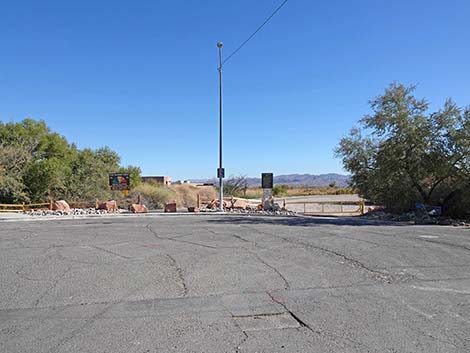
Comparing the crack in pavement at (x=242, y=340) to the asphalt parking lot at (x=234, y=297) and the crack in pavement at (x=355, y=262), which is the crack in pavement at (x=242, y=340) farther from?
the crack in pavement at (x=355, y=262)

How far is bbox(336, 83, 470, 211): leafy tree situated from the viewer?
74.9ft

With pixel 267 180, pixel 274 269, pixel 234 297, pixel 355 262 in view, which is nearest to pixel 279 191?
pixel 267 180

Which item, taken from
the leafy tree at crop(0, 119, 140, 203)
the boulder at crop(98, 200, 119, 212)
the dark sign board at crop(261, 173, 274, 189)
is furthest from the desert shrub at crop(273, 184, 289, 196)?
the boulder at crop(98, 200, 119, 212)

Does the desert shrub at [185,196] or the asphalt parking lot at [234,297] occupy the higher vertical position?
the desert shrub at [185,196]

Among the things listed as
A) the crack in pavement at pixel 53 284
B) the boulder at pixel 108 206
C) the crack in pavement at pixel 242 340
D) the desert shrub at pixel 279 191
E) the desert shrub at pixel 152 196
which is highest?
the desert shrub at pixel 279 191

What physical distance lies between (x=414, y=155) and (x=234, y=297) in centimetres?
2033

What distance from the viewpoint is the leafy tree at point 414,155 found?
899 inches

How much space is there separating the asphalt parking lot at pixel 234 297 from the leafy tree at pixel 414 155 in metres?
12.3

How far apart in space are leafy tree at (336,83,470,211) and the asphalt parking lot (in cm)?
1226

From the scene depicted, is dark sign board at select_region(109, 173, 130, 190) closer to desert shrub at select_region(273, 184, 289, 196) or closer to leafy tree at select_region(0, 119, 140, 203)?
leafy tree at select_region(0, 119, 140, 203)

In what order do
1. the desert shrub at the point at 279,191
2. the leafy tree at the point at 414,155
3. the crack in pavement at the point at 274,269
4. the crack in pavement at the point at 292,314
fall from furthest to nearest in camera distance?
the desert shrub at the point at 279,191 → the leafy tree at the point at 414,155 → the crack in pavement at the point at 274,269 → the crack in pavement at the point at 292,314

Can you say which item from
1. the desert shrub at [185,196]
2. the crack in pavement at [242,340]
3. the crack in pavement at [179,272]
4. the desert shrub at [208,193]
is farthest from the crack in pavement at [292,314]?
the desert shrub at [208,193]

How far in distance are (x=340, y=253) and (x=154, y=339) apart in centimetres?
697

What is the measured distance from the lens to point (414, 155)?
23.8 metres
